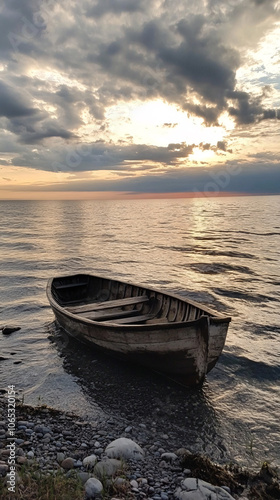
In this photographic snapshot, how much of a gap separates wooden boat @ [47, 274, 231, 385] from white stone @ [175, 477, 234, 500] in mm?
2932

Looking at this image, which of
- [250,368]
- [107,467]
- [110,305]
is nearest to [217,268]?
[110,305]

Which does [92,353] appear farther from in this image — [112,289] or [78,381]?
[112,289]

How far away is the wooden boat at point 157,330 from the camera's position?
737 centimetres

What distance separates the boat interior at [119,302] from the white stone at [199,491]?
12.5 feet

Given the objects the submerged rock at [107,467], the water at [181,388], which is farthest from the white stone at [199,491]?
the water at [181,388]

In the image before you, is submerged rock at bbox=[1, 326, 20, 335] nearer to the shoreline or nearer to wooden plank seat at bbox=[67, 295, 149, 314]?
wooden plank seat at bbox=[67, 295, 149, 314]

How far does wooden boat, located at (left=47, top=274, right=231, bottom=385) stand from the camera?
7.37 meters

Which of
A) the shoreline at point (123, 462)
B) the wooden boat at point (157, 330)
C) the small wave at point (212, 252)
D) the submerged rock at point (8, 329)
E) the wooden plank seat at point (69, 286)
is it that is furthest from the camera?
the small wave at point (212, 252)

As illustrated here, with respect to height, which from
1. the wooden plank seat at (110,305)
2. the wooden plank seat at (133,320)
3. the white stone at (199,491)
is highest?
the wooden plank seat at (110,305)

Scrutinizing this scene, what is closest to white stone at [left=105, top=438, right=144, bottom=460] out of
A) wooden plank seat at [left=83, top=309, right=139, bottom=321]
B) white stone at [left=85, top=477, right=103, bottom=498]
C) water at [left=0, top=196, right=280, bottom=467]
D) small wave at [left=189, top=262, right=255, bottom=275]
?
white stone at [left=85, top=477, right=103, bottom=498]

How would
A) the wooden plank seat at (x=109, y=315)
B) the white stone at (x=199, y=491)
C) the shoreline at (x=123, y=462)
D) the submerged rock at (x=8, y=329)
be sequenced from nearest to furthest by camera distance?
1. the white stone at (x=199, y=491)
2. the shoreline at (x=123, y=462)
3. the wooden plank seat at (x=109, y=315)
4. the submerged rock at (x=8, y=329)

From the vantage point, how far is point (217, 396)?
8242mm

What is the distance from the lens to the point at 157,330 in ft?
25.0

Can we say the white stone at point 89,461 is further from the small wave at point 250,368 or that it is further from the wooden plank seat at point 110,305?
the wooden plank seat at point 110,305
